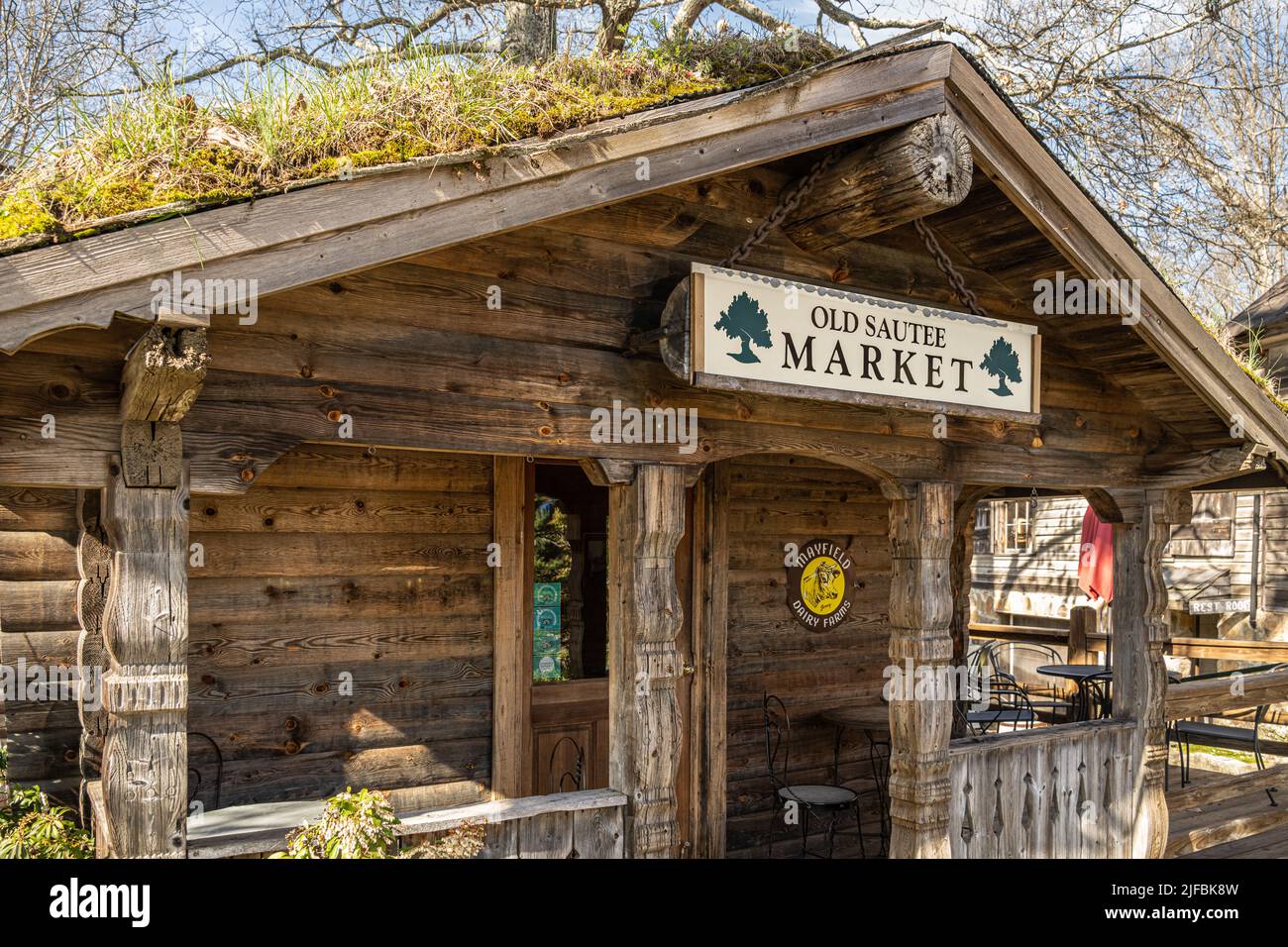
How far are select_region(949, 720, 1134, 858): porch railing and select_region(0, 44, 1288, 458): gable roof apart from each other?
9.39 ft

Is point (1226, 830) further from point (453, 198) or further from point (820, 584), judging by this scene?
point (453, 198)

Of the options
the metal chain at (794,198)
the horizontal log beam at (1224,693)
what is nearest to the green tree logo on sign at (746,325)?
the metal chain at (794,198)

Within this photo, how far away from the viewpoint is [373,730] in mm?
5754

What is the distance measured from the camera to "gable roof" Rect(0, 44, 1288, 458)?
3.11m

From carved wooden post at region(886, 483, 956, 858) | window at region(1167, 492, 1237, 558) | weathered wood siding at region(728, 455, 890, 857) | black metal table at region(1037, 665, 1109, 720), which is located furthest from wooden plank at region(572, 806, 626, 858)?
window at region(1167, 492, 1237, 558)

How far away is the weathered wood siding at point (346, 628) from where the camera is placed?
5375 mm

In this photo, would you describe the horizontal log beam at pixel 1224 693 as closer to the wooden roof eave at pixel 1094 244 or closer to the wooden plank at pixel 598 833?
the wooden roof eave at pixel 1094 244

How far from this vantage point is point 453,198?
3715 mm

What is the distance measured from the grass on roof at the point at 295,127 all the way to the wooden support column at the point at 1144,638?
4528 millimetres

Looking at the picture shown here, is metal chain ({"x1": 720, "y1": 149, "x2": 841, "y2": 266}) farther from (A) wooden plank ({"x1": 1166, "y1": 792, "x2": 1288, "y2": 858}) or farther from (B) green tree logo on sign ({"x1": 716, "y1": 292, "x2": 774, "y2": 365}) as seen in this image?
(A) wooden plank ({"x1": 1166, "y1": 792, "x2": 1288, "y2": 858})

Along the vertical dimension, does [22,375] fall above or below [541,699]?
above

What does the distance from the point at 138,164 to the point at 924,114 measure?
3.26 metres
